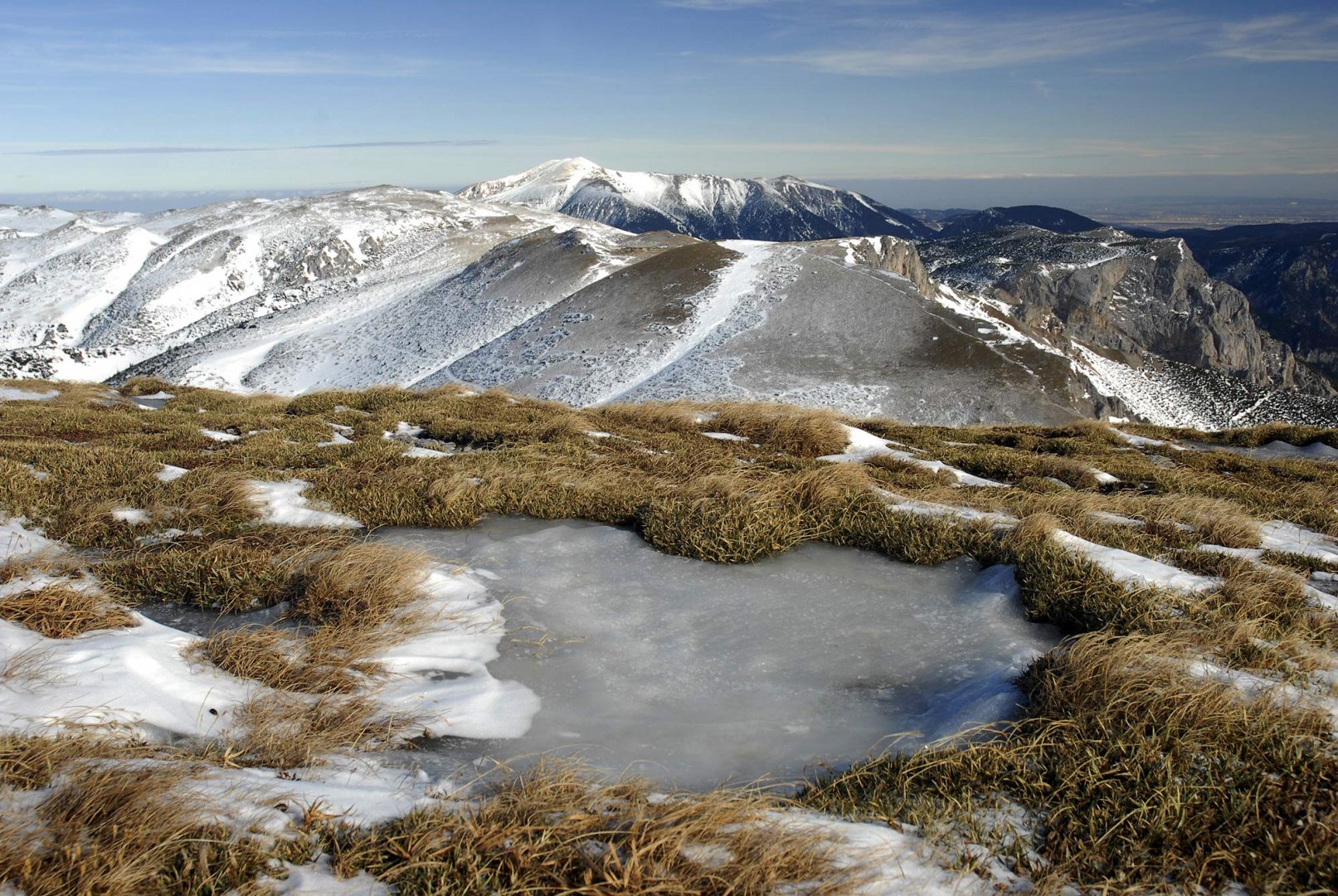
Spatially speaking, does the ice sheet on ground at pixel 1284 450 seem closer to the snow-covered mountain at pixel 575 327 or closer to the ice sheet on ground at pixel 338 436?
the ice sheet on ground at pixel 338 436

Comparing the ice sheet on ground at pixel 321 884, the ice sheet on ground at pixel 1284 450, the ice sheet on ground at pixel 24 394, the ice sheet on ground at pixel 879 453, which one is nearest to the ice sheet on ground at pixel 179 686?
the ice sheet on ground at pixel 321 884

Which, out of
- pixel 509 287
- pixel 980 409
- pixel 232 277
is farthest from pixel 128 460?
pixel 232 277

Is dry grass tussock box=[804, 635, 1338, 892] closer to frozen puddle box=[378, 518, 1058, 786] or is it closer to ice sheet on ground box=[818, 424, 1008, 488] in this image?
frozen puddle box=[378, 518, 1058, 786]

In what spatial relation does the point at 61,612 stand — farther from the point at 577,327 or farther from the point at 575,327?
the point at 575,327

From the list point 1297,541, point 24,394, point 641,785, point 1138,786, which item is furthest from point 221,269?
point 1138,786

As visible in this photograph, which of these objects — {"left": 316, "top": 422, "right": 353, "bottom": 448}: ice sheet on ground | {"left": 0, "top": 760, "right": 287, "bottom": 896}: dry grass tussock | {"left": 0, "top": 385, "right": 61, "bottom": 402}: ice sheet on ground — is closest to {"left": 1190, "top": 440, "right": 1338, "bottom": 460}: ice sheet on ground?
{"left": 316, "top": 422, "right": 353, "bottom": 448}: ice sheet on ground

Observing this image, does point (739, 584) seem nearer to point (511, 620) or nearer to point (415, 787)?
point (511, 620)

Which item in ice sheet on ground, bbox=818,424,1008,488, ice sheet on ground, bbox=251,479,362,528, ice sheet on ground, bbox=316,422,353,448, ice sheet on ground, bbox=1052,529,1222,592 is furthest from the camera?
ice sheet on ground, bbox=818,424,1008,488
